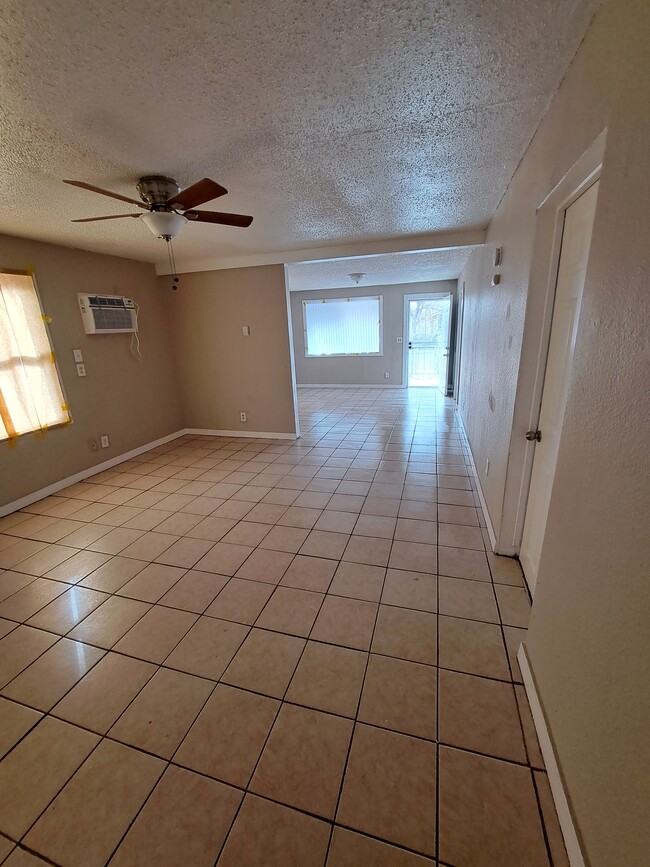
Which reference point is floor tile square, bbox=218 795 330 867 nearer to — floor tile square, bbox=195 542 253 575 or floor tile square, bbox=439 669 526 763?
floor tile square, bbox=439 669 526 763

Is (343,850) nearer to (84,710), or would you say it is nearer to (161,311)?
(84,710)

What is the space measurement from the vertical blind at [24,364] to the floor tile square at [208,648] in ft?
8.42

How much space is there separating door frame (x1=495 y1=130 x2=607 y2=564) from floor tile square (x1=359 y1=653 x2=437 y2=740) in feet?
3.38

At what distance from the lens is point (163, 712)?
53.2 inches

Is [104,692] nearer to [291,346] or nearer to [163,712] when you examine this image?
[163,712]

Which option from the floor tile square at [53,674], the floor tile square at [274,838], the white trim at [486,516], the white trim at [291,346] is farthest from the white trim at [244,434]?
the floor tile square at [274,838]

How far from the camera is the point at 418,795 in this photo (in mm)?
1075

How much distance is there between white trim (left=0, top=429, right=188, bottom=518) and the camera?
3.00 m

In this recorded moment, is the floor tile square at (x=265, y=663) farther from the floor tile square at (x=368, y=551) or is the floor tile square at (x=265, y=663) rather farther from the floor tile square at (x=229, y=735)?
the floor tile square at (x=368, y=551)

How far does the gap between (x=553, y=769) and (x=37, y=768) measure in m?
1.69

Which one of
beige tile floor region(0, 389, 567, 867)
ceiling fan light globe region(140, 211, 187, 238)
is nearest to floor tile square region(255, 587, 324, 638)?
beige tile floor region(0, 389, 567, 867)

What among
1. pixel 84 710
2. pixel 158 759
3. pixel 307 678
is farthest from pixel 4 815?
pixel 307 678

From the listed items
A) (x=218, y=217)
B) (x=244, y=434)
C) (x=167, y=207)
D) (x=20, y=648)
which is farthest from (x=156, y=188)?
(x=244, y=434)

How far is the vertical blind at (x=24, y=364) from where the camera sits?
2.89 metres
